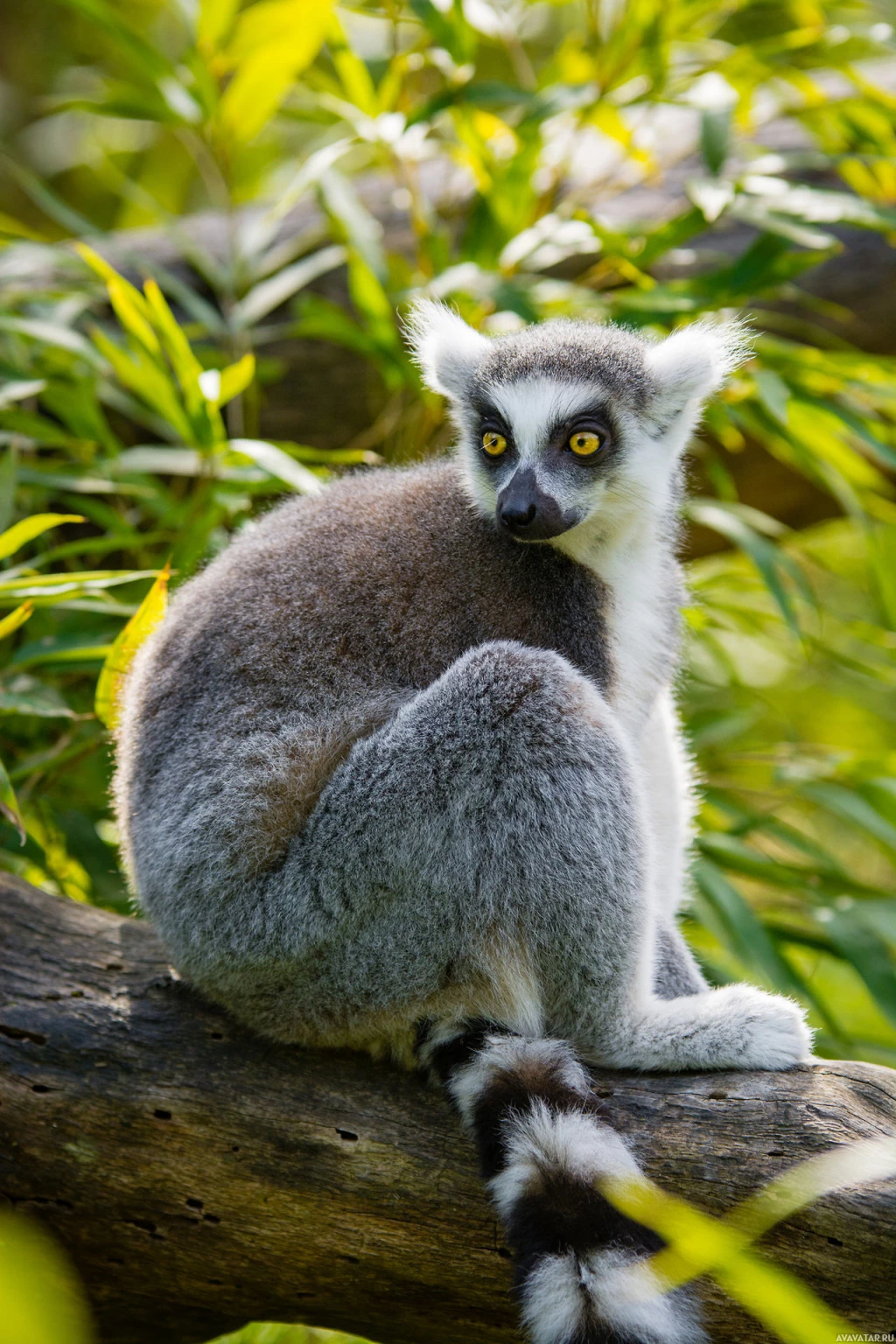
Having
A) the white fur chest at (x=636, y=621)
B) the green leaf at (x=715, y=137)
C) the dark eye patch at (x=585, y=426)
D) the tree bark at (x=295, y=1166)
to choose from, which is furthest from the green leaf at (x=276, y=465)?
the green leaf at (x=715, y=137)

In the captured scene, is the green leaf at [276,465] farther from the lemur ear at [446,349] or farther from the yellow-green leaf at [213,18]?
the yellow-green leaf at [213,18]

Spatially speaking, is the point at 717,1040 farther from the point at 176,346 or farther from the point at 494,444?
the point at 176,346

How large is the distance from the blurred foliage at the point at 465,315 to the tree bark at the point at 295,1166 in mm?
1107

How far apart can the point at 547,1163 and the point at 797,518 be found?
4.97m

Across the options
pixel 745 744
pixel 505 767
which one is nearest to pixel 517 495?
pixel 505 767

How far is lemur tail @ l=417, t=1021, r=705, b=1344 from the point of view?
6.95ft

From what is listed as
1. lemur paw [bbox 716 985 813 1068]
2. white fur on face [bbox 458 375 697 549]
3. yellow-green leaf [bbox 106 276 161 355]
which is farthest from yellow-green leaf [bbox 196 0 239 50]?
lemur paw [bbox 716 985 813 1068]

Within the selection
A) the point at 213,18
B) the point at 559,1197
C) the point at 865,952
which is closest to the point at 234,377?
the point at 213,18

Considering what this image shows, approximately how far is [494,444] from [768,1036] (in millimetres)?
1780

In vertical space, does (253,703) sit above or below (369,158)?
below

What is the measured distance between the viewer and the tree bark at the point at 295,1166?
101 inches

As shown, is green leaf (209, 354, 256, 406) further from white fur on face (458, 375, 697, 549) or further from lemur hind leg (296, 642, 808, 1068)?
lemur hind leg (296, 642, 808, 1068)

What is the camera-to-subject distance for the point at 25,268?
511 cm

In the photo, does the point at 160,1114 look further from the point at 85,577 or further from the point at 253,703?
the point at 85,577
